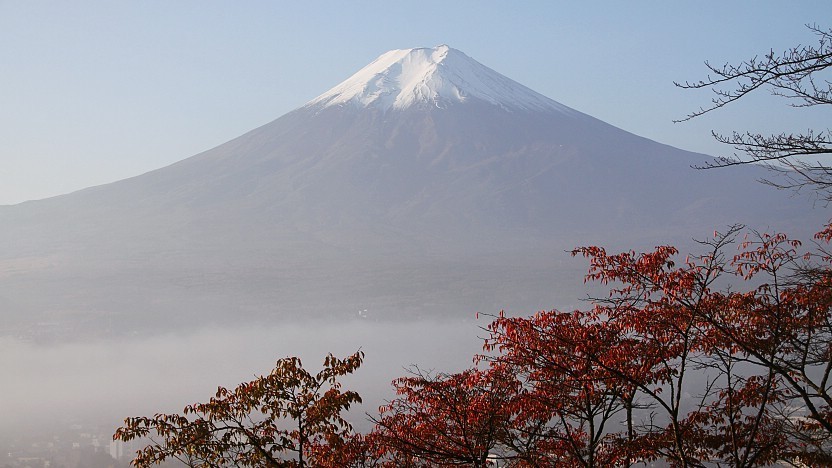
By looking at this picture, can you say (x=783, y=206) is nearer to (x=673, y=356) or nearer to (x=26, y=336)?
(x=26, y=336)

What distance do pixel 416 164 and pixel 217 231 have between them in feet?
113

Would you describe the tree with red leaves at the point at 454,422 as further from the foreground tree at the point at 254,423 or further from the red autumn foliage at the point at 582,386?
the foreground tree at the point at 254,423

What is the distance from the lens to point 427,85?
149750 millimetres

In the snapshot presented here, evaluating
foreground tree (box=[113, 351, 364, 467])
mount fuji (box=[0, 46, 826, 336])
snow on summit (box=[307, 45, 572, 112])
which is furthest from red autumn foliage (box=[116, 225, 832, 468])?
snow on summit (box=[307, 45, 572, 112])

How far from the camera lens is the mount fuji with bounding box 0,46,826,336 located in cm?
10412

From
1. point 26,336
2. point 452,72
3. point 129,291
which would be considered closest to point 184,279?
point 129,291

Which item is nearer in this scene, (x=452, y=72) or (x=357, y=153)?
(x=357, y=153)

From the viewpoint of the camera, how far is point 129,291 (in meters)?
109

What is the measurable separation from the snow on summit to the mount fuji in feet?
1.40

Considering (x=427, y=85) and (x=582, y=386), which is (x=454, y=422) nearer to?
(x=582, y=386)

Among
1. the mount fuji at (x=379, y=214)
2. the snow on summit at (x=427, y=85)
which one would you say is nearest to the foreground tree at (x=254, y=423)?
the mount fuji at (x=379, y=214)

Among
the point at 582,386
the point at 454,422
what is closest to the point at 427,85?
the point at 454,422

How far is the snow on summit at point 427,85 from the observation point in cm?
14512

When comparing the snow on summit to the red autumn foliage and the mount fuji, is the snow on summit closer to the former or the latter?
the mount fuji
